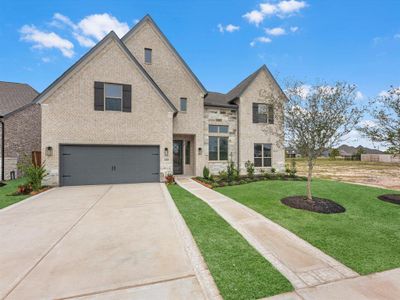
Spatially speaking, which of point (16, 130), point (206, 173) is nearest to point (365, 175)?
point (206, 173)

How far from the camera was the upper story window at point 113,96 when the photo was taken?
447 inches

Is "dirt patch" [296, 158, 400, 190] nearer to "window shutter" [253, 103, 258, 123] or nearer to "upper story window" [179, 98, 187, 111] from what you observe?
"window shutter" [253, 103, 258, 123]

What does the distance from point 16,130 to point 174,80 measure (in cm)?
1211

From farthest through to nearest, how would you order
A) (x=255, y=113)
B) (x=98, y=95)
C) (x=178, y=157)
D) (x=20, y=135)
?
(x=255, y=113) → (x=178, y=157) → (x=20, y=135) → (x=98, y=95)

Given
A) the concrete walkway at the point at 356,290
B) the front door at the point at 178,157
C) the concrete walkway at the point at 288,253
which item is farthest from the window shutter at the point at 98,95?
the concrete walkway at the point at 356,290

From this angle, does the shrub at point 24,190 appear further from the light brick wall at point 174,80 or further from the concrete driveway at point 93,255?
the light brick wall at point 174,80

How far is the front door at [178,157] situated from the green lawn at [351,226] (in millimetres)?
6865

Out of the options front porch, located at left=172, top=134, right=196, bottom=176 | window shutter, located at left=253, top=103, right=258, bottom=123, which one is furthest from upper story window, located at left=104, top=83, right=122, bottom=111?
window shutter, located at left=253, top=103, right=258, bottom=123

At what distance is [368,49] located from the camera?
38.0 feet

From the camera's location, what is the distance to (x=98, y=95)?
11.2 m

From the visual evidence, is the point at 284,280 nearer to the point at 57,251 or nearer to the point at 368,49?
the point at 57,251

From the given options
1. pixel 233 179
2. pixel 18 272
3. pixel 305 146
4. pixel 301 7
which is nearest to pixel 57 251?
pixel 18 272

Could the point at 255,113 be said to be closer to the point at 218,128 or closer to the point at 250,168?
the point at 218,128

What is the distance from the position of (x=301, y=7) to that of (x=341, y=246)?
1266 cm
